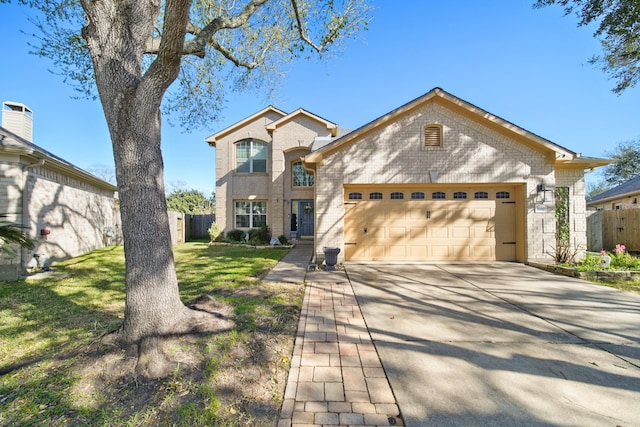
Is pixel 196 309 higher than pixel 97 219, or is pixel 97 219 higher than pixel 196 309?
pixel 97 219

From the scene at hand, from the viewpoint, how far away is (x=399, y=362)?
295 centimetres

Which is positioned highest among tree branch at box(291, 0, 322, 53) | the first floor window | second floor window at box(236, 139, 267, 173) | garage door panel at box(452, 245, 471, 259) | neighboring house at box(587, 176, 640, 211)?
tree branch at box(291, 0, 322, 53)

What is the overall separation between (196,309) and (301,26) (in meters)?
7.37

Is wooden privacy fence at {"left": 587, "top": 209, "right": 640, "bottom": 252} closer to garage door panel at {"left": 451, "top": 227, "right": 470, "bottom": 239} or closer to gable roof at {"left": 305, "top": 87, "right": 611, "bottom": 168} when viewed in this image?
gable roof at {"left": 305, "top": 87, "right": 611, "bottom": 168}

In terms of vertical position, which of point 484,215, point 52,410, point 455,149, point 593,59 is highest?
point 593,59

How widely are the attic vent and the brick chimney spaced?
49.4 feet

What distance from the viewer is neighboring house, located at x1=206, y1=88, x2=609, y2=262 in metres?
8.20

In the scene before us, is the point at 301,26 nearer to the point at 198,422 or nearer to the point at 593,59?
the point at 198,422

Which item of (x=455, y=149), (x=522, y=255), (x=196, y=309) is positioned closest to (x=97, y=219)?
(x=196, y=309)

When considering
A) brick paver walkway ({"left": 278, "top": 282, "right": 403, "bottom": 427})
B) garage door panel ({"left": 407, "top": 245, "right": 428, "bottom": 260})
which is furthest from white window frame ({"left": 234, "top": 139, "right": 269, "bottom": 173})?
brick paver walkway ({"left": 278, "top": 282, "right": 403, "bottom": 427})

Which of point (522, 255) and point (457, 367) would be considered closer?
point (457, 367)

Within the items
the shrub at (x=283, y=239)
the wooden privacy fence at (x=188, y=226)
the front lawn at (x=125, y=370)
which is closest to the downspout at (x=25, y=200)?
the front lawn at (x=125, y=370)

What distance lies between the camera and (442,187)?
854 centimetres

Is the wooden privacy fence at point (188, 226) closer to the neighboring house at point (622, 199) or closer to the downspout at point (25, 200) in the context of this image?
the downspout at point (25, 200)
